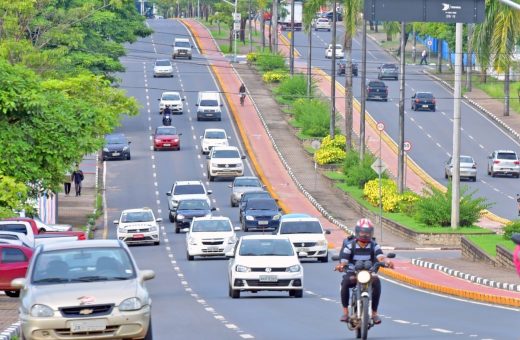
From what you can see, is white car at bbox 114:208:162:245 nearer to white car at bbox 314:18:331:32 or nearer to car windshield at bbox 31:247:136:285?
car windshield at bbox 31:247:136:285

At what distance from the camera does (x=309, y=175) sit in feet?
260

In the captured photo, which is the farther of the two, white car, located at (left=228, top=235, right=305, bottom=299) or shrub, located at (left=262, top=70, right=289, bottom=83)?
shrub, located at (left=262, top=70, right=289, bottom=83)

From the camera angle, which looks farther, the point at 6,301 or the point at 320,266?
the point at 320,266

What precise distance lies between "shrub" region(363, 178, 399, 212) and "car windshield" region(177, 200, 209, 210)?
8.39 m

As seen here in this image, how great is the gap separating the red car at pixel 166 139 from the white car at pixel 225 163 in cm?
1051

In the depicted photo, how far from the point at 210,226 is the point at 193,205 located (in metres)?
11.6

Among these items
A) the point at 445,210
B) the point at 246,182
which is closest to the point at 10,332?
the point at 445,210

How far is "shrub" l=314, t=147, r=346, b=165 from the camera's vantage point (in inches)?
3144

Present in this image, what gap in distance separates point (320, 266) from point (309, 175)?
34636 millimetres

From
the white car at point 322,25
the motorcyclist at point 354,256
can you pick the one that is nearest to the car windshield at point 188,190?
the motorcyclist at point 354,256

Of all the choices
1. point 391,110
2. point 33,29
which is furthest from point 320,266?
point 391,110

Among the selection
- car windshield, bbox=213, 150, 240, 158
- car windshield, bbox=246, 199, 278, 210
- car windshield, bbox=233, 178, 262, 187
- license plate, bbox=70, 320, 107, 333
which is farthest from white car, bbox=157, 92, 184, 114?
license plate, bbox=70, 320, 107, 333

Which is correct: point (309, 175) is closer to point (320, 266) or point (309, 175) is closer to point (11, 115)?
point (320, 266)

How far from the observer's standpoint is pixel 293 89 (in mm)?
104562
